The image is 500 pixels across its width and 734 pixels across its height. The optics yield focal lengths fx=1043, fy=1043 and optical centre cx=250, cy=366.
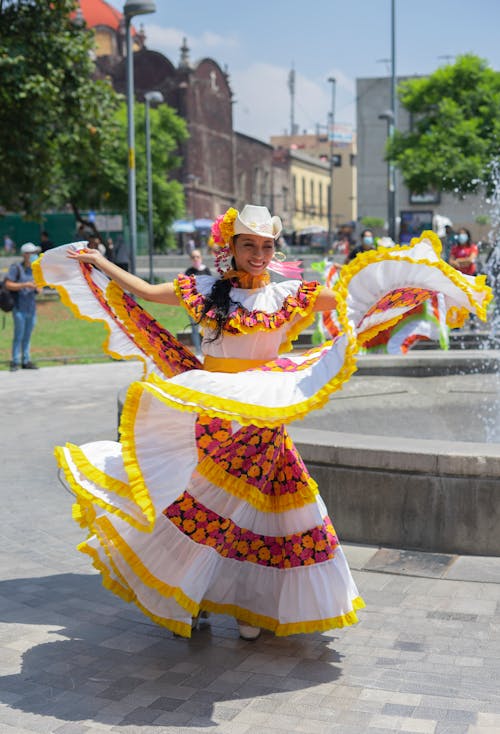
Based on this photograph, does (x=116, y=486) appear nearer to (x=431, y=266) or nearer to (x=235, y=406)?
(x=235, y=406)

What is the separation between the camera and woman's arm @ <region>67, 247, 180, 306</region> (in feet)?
15.5

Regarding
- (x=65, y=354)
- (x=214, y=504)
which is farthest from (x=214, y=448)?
(x=65, y=354)

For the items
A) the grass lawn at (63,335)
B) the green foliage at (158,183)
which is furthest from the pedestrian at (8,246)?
the grass lawn at (63,335)

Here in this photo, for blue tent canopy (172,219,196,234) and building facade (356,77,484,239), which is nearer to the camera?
blue tent canopy (172,219,196,234)

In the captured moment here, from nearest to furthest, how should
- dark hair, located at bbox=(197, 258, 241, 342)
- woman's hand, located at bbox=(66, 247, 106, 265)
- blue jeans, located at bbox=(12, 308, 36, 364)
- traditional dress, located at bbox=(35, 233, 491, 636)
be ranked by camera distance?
traditional dress, located at bbox=(35, 233, 491, 636) < dark hair, located at bbox=(197, 258, 241, 342) < woman's hand, located at bbox=(66, 247, 106, 265) < blue jeans, located at bbox=(12, 308, 36, 364)

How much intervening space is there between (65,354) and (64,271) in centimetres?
1363

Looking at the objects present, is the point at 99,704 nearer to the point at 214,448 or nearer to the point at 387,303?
the point at 214,448

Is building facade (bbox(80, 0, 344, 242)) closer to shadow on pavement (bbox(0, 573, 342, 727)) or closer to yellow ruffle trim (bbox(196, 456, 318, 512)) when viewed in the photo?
shadow on pavement (bbox(0, 573, 342, 727))

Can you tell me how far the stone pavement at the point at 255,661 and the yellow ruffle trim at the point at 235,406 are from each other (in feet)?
3.60

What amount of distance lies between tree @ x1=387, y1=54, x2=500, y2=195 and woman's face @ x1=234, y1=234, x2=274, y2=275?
113 feet

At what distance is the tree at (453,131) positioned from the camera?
38.8 metres

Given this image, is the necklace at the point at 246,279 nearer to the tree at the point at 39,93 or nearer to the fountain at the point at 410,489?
the fountain at the point at 410,489

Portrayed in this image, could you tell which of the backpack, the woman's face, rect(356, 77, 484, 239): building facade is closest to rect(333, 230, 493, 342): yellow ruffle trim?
the woman's face

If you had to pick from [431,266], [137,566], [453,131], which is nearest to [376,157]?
[453,131]
